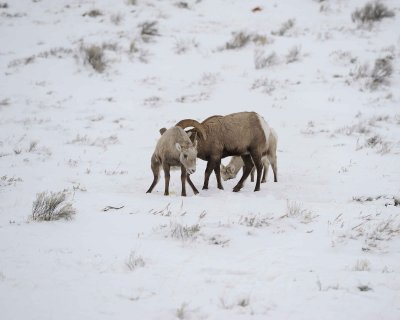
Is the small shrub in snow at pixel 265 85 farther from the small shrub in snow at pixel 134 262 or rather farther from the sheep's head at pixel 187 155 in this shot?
the small shrub in snow at pixel 134 262

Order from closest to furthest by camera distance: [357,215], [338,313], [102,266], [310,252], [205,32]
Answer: [338,313], [102,266], [310,252], [357,215], [205,32]

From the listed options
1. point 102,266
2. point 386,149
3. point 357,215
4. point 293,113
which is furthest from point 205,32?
point 102,266

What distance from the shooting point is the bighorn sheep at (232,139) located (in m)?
7.98

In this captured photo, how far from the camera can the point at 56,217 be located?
510cm

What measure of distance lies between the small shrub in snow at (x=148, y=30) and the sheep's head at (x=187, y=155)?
1394 cm

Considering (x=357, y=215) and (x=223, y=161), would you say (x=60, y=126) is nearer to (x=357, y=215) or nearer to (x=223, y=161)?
(x=223, y=161)

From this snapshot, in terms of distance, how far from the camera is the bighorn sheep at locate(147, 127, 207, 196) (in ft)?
23.8

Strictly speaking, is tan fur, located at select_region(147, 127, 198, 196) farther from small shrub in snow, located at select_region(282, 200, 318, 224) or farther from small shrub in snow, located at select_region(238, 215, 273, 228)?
small shrub in snow, located at select_region(282, 200, 318, 224)

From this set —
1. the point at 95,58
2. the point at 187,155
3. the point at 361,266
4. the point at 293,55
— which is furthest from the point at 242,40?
the point at 361,266

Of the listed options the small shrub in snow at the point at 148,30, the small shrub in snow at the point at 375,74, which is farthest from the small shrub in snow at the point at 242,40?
the small shrub in snow at the point at 375,74

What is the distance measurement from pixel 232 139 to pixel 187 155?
1216 millimetres

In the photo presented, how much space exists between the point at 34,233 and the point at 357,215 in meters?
4.18

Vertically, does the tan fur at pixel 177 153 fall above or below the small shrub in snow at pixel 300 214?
above

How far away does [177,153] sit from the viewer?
741cm
